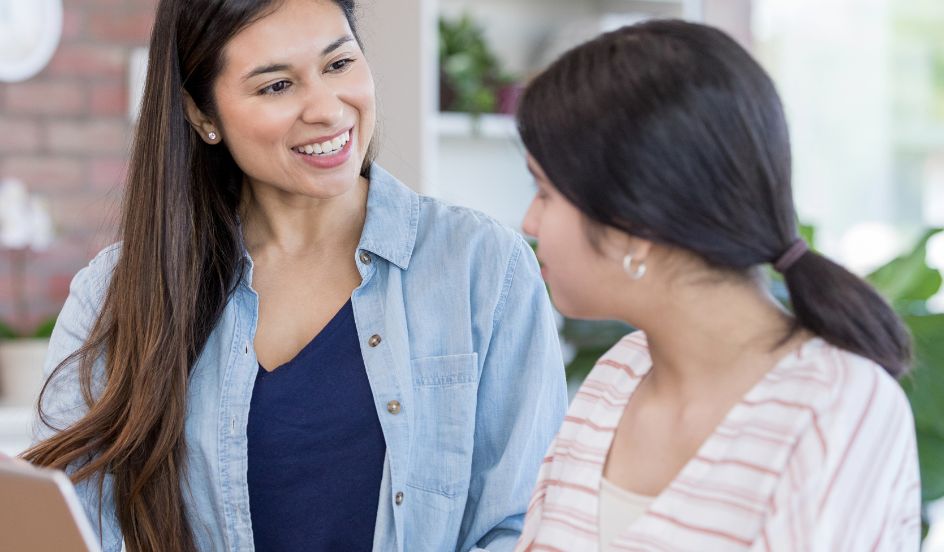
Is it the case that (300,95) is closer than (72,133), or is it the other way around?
(300,95)

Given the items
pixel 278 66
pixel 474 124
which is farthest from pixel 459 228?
pixel 474 124

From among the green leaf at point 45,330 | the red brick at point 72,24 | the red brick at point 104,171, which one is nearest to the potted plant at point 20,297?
the green leaf at point 45,330

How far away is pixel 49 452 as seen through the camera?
1.54m

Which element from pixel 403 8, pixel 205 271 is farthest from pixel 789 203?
pixel 403 8

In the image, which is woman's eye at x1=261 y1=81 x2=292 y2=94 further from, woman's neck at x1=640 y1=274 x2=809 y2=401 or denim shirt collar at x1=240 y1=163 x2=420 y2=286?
woman's neck at x1=640 y1=274 x2=809 y2=401

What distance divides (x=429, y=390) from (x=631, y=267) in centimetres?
55

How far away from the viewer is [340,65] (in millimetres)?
1525

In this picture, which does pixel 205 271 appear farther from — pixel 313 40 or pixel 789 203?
pixel 789 203

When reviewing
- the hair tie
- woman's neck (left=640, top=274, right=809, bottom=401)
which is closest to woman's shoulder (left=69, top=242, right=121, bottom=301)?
woman's neck (left=640, top=274, right=809, bottom=401)

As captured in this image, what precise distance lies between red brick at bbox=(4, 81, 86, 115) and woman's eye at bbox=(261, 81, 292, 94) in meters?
1.88

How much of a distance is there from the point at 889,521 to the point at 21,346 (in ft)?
7.96

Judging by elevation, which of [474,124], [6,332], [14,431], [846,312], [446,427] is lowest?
[14,431]

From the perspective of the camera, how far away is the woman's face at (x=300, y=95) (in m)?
1.48

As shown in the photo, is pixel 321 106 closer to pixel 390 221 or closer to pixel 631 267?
pixel 390 221
